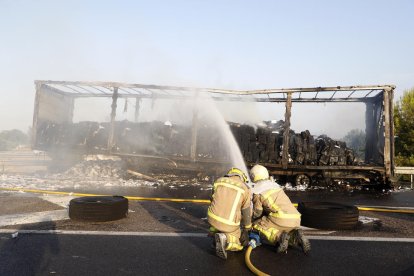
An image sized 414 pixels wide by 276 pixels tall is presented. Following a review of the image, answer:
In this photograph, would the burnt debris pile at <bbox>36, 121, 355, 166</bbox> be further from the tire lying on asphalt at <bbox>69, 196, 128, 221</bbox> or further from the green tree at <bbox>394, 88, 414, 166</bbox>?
the green tree at <bbox>394, 88, 414, 166</bbox>

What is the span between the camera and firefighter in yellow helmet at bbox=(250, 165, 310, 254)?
14.7 ft

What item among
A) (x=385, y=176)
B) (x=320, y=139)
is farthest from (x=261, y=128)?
(x=385, y=176)

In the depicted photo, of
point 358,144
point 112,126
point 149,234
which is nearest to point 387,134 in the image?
point 149,234

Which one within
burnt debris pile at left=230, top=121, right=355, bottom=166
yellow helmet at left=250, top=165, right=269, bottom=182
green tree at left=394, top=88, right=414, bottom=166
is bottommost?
yellow helmet at left=250, top=165, right=269, bottom=182

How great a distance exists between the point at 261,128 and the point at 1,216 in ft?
35.8

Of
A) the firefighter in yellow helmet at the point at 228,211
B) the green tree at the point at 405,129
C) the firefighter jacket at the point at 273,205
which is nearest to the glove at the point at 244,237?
the firefighter in yellow helmet at the point at 228,211

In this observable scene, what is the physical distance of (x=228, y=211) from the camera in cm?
423

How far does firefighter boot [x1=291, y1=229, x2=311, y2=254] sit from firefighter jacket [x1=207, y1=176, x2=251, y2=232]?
77 cm

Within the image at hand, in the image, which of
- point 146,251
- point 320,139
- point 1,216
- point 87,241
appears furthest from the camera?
point 320,139

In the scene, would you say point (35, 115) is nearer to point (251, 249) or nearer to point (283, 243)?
point (251, 249)

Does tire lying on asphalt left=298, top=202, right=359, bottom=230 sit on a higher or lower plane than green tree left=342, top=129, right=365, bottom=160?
lower

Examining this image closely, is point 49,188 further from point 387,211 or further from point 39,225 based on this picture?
point 387,211

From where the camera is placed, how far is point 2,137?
8031 centimetres

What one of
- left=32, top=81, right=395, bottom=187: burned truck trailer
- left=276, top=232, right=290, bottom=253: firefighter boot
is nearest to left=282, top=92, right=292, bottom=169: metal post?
left=32, top=81, right=395, bottom=187: burned truck trailer
